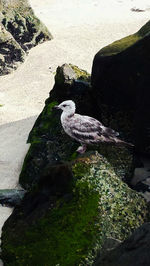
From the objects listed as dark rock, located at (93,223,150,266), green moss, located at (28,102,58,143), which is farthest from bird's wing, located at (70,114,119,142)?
dark rock, located at (93,223,150,266)

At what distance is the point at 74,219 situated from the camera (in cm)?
588

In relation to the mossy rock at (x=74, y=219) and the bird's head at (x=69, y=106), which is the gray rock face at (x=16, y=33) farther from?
the mossy rock at (x=74, y=219)

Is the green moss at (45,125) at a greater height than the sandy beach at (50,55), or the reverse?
the green moss at (45,125)

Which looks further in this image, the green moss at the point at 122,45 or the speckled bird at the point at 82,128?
the green moss at the point at 122,45

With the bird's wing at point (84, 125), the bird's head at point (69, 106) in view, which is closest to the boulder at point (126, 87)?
the bird's wing at point (84, 125)

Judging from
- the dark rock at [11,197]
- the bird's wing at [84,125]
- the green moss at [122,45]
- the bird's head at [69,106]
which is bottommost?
the dark rock at [11,197]

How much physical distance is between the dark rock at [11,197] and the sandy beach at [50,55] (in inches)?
5.0

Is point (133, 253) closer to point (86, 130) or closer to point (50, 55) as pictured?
point (86, 130)

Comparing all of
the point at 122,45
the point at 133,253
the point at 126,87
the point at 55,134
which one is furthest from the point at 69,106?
the point at 133,253

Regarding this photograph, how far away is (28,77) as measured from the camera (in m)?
15.9

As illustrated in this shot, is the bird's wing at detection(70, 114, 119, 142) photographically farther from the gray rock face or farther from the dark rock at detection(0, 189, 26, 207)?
the gray rock face

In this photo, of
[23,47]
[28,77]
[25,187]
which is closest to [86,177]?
[25,187]

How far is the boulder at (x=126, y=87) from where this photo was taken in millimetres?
7977

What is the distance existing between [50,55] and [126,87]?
9.57m
